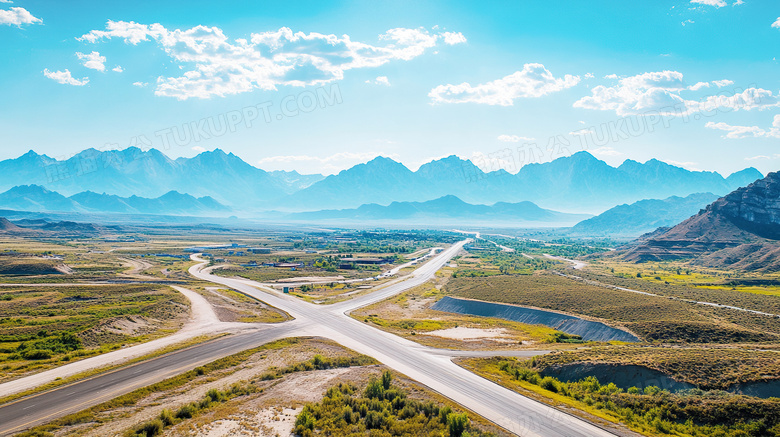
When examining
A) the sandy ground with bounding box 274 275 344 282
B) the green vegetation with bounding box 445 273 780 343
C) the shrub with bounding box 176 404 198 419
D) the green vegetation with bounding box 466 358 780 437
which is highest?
the shrub with bounding box 176 404 198 419

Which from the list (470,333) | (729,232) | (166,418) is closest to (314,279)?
(470,333)

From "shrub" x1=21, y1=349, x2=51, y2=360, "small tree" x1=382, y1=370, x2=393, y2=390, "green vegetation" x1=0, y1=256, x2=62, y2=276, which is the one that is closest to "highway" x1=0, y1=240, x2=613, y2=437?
"small tree" x1=382, y1=370, x2=393, y2=390

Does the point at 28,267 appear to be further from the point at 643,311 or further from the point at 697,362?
the point at 697,362

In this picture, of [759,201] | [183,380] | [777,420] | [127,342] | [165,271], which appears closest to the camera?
[777,420]

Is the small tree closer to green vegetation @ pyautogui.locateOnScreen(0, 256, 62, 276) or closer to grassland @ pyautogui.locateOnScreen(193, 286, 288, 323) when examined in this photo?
grassland @ pyautogui.locateOnScreen(193, 286, 288, 323)

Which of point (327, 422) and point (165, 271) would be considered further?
point (165, 271)

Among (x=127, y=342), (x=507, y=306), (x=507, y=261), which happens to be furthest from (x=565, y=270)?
(x=127, y=342)

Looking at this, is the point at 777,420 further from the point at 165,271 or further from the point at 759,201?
the point at 759,201
